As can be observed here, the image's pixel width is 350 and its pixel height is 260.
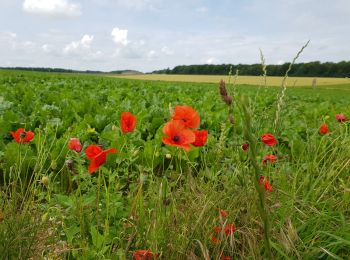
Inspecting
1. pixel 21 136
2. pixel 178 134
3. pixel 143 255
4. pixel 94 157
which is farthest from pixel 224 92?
pixel 21 136

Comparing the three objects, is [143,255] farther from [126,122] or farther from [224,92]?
[224,92]

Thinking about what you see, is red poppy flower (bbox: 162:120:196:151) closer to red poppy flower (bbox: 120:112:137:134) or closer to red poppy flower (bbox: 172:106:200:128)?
red poppy flower (bbox: 172:106:200:128)

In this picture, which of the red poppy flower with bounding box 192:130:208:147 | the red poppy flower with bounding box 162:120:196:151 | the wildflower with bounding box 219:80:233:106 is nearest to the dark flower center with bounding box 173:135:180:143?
the red poppy flower with bounding box 162:120:196:151

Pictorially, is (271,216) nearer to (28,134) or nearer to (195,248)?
(195,248)

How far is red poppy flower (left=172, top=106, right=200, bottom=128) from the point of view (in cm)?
148

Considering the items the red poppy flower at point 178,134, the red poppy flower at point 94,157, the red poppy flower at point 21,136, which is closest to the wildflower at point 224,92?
the red poppy flower at point 178,134

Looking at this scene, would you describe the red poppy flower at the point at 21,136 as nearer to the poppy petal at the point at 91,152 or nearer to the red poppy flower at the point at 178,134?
the poppy petal at the point at 91,152

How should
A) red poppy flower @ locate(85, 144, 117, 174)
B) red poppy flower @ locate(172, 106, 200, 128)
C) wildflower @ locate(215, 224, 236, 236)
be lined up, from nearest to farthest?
red poppy flower @ locate(85, 144, 117, 174) → red poppy flower @ locate(172, 106, 200, 128) → wildflower @ locate(215, 224, 236, 236)

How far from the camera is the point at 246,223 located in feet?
6.05

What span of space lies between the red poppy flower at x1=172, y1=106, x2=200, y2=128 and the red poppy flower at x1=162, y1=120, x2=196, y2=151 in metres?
0.04

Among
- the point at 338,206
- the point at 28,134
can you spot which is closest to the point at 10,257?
the point at 28,134

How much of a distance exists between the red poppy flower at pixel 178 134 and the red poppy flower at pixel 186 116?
43 mm

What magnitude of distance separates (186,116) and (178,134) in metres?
0.10

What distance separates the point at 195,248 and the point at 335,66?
64897 mm
